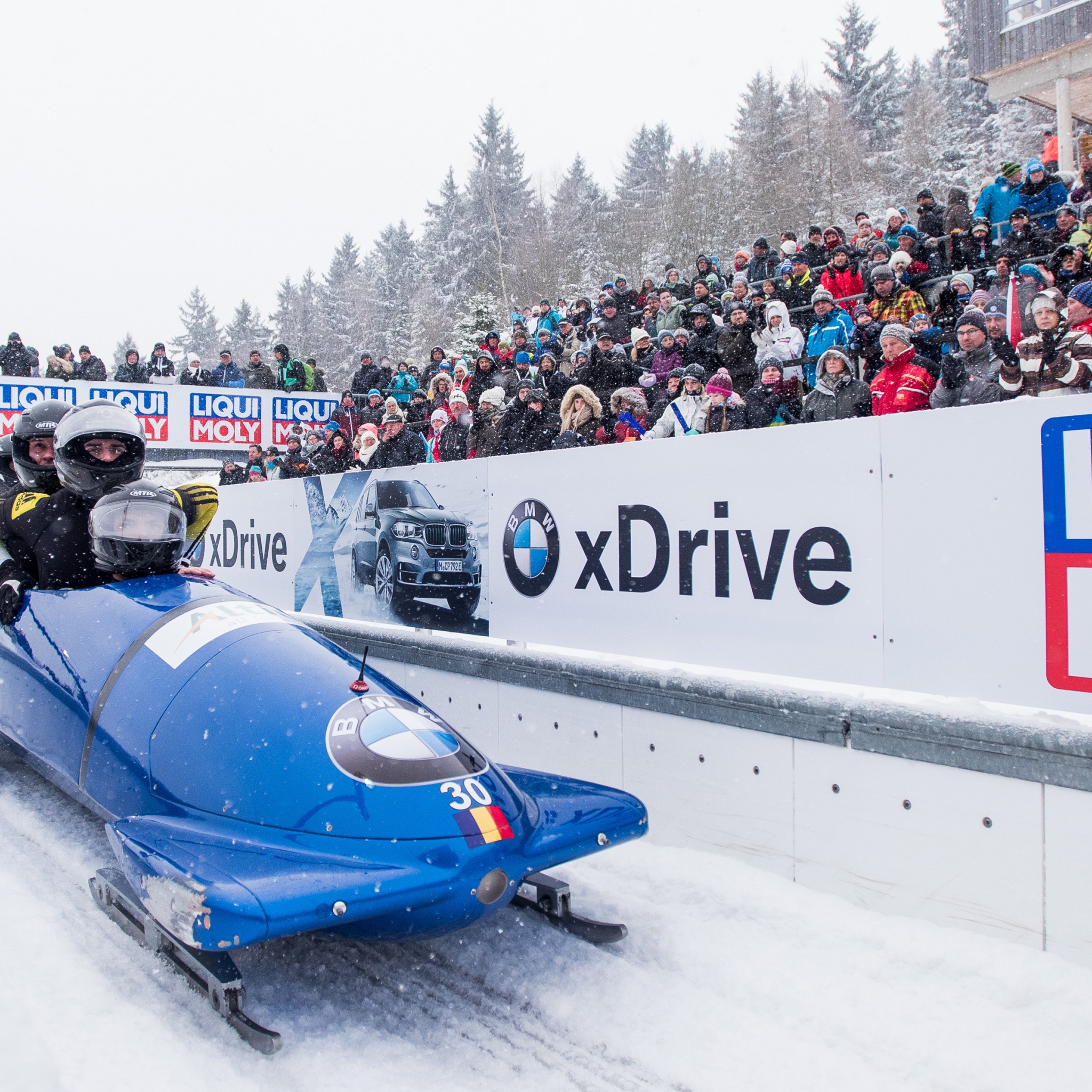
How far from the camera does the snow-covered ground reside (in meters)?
2.02

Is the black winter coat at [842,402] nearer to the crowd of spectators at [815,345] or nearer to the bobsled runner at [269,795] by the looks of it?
A: the crowd of spectators at [815,345]

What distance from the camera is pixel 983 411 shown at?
104 inches

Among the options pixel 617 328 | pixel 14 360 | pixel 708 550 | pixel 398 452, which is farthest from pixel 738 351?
pixel 14 360

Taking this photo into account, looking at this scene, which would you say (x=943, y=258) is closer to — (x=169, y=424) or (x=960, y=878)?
(x=960, y=878)

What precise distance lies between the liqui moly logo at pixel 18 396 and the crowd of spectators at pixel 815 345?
15.4 feet

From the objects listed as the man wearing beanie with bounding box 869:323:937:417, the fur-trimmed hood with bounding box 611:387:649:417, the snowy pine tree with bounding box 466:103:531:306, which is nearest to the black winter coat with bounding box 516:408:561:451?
the fur-trimmed hood with bounding box 611:387:649:417

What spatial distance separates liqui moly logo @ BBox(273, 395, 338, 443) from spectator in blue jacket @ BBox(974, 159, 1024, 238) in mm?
11174

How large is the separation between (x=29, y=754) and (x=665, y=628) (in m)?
2.87

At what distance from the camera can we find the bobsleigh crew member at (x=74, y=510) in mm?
3609

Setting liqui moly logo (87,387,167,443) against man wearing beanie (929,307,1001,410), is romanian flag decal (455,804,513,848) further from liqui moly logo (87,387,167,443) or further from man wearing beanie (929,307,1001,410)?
liqui moly logo (87,387,167,443)

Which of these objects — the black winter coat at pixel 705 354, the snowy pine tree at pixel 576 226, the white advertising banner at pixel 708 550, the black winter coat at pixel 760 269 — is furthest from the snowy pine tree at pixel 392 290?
the white advertising banner at pixel 708 550

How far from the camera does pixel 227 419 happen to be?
15.8 meters

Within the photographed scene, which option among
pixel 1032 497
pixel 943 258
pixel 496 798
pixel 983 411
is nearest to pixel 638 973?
pixel 496 798

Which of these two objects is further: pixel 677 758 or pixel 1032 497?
pixel 677 758
